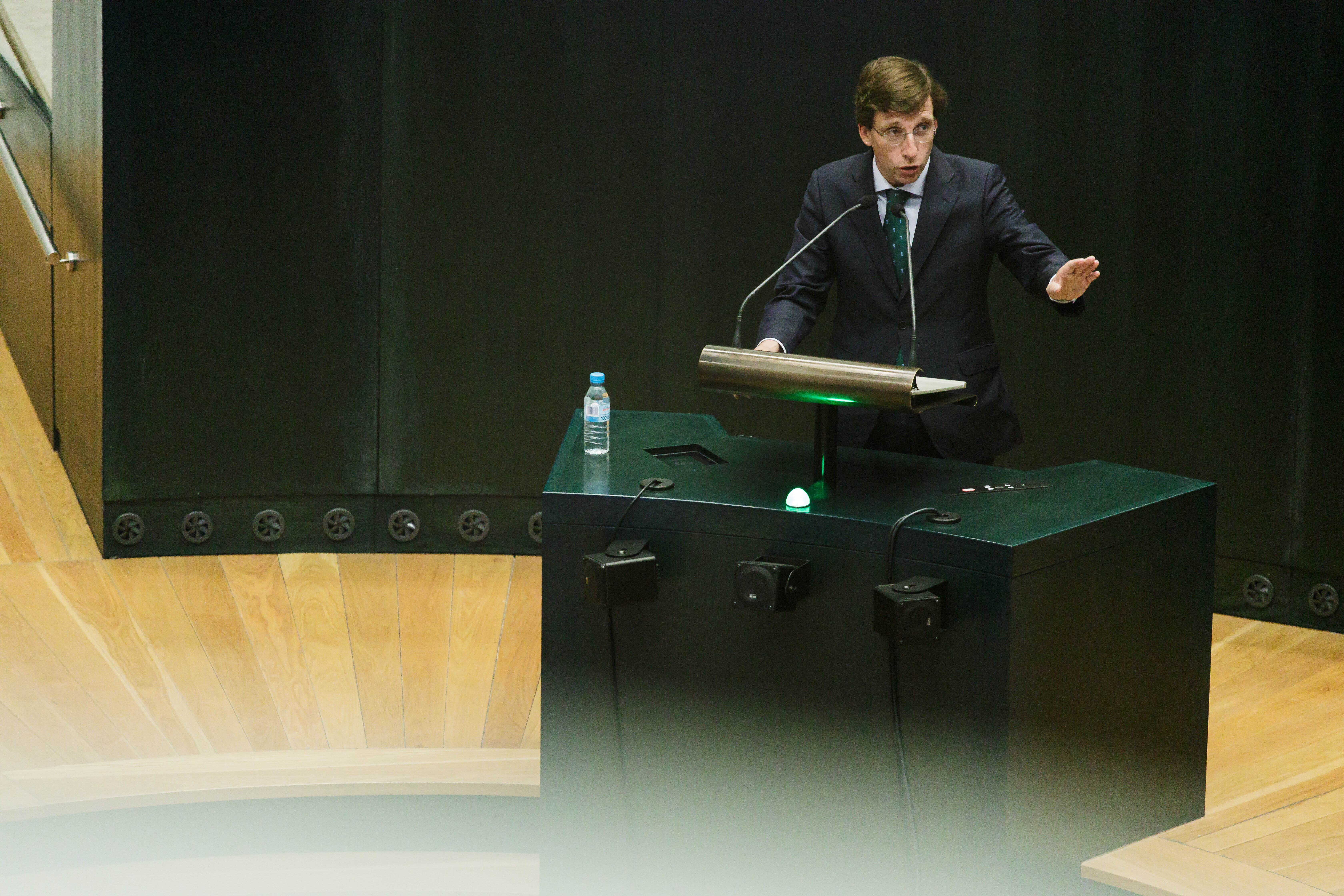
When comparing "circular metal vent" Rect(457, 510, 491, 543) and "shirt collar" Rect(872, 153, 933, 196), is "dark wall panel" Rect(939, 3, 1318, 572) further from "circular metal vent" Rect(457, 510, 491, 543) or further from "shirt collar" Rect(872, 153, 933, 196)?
"circular metal vent" Rect(457, 510, 491, 543)

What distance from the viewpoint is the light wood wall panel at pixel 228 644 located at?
286 cm

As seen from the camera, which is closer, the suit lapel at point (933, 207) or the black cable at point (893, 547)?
the black cable at point (893, 547)

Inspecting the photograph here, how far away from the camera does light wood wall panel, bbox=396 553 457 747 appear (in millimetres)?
2908

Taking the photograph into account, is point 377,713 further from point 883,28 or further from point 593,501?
point 883,28

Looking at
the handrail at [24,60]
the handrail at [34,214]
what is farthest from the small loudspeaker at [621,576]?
the handrail at [24,60]

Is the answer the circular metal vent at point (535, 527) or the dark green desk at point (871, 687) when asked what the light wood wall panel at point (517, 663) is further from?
the dark green desk at point (871, 687)

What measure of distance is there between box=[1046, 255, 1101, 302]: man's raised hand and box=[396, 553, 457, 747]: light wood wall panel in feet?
4.75

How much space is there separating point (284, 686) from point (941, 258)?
164 cm

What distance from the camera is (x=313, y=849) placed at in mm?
2631

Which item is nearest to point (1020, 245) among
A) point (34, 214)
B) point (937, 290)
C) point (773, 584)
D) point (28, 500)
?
point (937, 290)

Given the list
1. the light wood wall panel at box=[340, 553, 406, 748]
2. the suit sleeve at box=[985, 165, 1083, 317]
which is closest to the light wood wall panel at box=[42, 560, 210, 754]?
the light wood wall panel at box=[340, 553, 406, 748]

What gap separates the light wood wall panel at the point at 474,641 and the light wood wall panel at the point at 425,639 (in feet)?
0.05

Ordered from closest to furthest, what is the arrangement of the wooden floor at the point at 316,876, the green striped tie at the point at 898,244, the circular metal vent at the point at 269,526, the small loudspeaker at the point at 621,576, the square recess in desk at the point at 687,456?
the small loudspeaker at the point at 621,576, the square recess in desk at the point at 687,456, the wooden floor at the point at 316,876, the green striped tie at the point at 898,244, the circular metal vent at the point at 269,526

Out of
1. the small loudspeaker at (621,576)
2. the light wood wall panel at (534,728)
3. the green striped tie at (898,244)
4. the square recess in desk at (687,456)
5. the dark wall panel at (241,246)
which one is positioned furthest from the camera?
the dark wall panel at (241,246)
